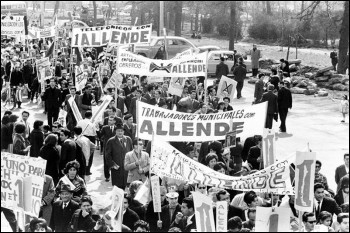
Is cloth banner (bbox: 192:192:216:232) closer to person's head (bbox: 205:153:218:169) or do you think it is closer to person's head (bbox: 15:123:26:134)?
person's head (bbox: 205:153:218:169)

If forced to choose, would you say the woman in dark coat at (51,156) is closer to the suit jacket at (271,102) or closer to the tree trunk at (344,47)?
the suit jacket at (271,102)

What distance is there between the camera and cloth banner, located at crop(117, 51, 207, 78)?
60.1ft

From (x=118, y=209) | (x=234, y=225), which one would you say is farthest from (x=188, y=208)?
(x=118, y=209)

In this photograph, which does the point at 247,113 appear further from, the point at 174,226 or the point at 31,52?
the point at 31,52

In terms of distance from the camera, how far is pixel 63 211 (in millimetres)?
9898

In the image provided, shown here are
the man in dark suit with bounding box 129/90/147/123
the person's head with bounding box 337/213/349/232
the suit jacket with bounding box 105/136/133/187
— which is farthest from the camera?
the man in dark suit with bounding box 129/90/147/123

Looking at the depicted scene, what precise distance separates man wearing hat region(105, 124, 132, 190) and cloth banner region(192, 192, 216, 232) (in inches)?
181

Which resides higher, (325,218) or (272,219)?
(272,219)

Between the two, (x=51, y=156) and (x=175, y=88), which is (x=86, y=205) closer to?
(x=51, y=156)

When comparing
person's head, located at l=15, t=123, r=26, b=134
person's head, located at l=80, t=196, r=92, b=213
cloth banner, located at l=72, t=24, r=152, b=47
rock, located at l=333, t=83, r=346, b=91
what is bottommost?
person's head, located at l=80, t=196, r=92, b=213

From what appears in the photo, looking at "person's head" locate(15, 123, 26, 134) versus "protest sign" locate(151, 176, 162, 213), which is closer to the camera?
"protest sign" locate(151, 176, 162, 213)

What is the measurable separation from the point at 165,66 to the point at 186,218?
9.11 m

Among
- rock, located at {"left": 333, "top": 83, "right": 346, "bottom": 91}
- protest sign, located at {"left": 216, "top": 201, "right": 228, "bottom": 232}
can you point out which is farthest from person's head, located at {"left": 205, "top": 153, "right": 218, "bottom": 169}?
rock, located at {"left": 333, "top": 83, "right": 346, "bottom": 91}

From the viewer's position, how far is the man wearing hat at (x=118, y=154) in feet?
43.3
